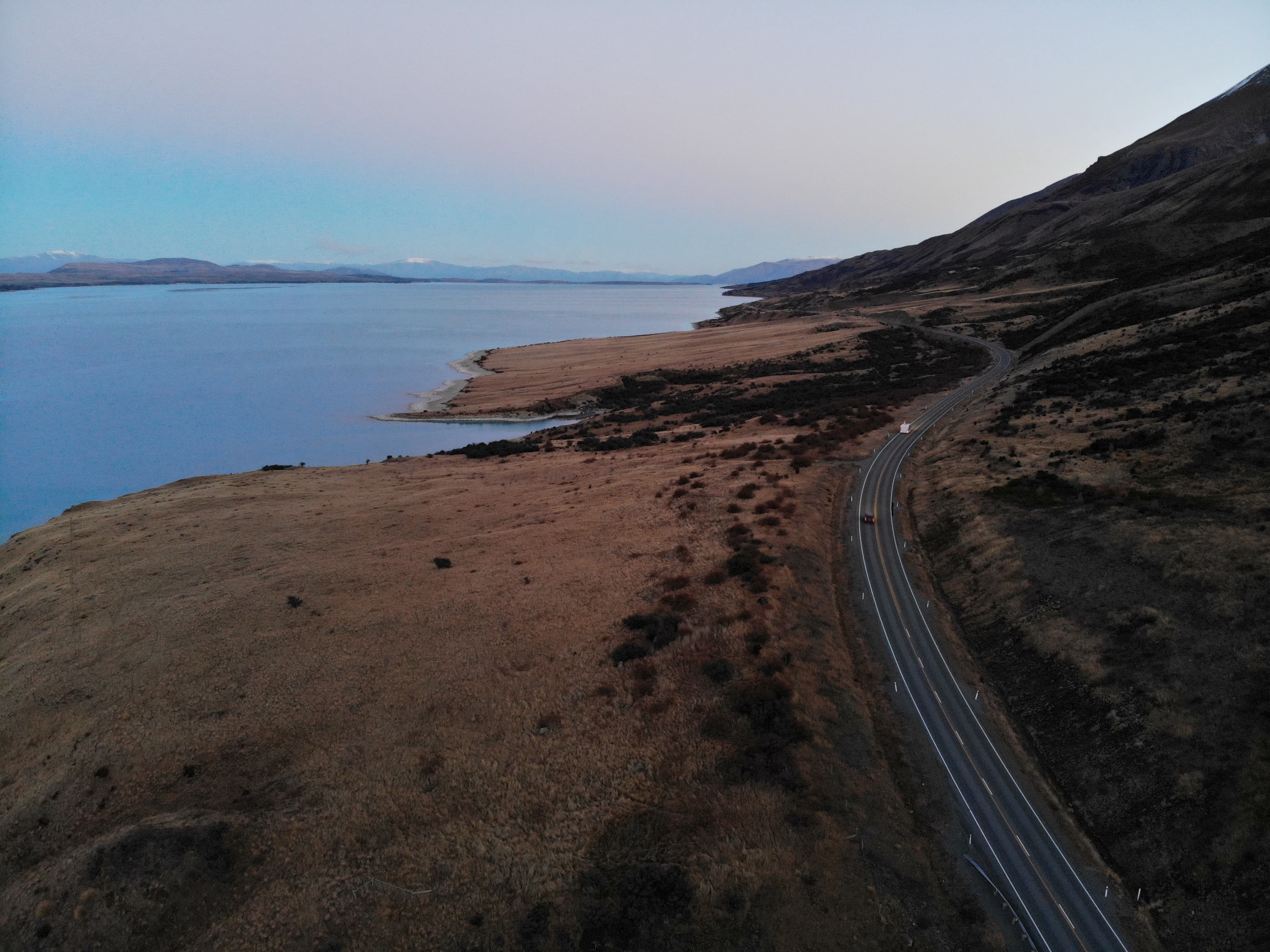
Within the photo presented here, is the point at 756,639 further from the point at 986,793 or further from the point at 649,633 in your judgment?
the point at 986,793

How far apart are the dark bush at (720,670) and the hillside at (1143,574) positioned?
419 inches

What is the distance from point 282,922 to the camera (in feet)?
50.9

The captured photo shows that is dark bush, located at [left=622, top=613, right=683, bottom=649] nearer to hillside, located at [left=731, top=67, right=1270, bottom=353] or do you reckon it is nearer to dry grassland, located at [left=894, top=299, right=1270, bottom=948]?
dry grassland, located at [left=894, top=299, right=1270, bottom=948]

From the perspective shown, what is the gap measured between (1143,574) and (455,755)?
28.9 metres

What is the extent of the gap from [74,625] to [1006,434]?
6064 cm

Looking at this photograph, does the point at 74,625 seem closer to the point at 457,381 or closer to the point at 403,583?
the point at 403,583

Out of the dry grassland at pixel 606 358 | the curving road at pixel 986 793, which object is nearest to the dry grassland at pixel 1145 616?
the curving road at pixel 986 793

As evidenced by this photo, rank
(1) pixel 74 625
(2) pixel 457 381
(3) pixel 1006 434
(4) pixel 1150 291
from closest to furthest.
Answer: (1) pixel 74 625
(3) pixel 1006 434
(4) pixel 1150 291
(2) pixel 457 381

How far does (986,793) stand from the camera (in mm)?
19500

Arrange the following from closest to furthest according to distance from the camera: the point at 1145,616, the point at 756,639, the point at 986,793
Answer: the point at 986,793
the point at 1145,616
the point at 756,639

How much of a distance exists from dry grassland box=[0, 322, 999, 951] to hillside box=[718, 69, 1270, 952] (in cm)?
581

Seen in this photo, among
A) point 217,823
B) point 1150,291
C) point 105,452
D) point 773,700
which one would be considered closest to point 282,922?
point 217,823

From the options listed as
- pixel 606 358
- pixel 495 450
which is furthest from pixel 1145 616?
pixel 606 358

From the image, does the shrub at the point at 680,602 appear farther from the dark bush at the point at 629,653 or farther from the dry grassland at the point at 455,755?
the dark bush at the point at 629,653
